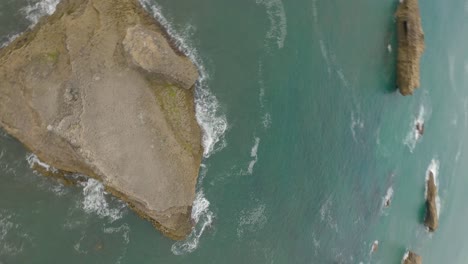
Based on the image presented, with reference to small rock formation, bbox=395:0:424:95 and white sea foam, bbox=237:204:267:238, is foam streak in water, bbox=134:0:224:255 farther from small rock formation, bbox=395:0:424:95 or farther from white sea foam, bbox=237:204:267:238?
small rock formation, bbox=395:0:424:95

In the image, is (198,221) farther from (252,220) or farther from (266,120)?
(266,120)

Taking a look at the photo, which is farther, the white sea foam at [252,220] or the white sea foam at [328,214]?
the white sea foam at [328,214]

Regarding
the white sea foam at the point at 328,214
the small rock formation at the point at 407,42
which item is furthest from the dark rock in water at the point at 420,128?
the white sea foam at the point at 328,214

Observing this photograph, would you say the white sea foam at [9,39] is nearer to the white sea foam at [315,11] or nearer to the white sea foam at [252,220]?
the white sea foam at [252,220]

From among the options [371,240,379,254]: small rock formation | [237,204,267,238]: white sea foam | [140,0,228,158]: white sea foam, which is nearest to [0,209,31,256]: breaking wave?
[140,0,228,158]: white sea foam

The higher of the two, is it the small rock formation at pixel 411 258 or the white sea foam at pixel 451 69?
Result: the white sea foam at pixel 451 69
